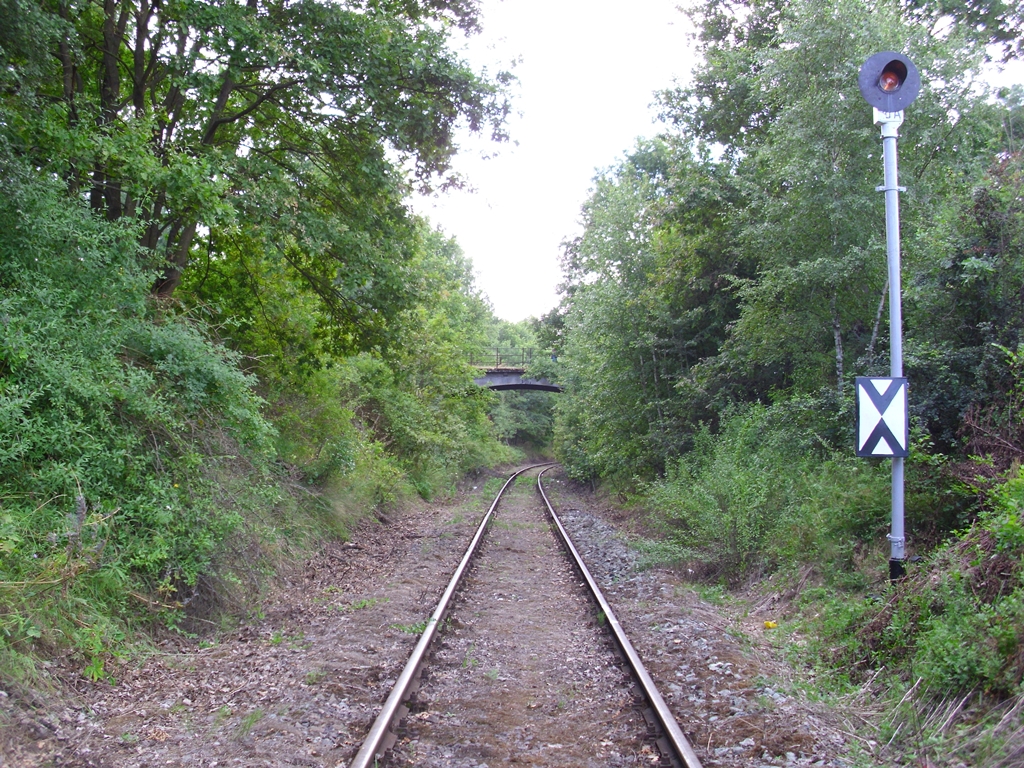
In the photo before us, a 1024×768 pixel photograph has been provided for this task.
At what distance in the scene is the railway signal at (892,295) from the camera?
5992mm

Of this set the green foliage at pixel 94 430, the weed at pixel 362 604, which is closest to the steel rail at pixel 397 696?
the weed at pixel 362 604

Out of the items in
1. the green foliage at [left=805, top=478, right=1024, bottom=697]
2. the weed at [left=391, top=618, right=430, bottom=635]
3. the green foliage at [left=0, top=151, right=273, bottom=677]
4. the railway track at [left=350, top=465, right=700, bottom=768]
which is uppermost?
the green foliage at [left=0, top=151, right=273, bottom=677]

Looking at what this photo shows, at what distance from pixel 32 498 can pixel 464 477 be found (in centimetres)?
2857

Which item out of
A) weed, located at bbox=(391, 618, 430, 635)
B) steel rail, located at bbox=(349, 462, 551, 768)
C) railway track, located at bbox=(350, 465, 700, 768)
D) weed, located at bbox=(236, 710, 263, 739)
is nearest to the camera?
steel rail, located at bbox=(349, 462, 551, 768)

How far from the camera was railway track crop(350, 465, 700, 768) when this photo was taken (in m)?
4.54

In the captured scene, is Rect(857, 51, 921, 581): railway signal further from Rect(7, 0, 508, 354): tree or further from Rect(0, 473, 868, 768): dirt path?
Rect(7, 0, 508, 354): tree

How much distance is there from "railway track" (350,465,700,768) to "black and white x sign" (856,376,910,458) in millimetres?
2725

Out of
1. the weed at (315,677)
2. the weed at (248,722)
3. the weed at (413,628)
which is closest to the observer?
the weed at (248,722)

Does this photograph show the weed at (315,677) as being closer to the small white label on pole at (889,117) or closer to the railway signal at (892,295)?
the railway signal at (892,295)

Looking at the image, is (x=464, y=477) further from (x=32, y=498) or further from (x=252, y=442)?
(x=32, y=498)

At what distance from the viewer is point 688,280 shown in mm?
17266

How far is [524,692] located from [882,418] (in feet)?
12.5

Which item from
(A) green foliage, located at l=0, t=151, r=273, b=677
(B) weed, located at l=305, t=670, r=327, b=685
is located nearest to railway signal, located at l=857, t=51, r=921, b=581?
(B) weed, located at l=305, t=670, r=327, b=685

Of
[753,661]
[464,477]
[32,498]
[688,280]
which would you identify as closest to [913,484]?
[753,661]
